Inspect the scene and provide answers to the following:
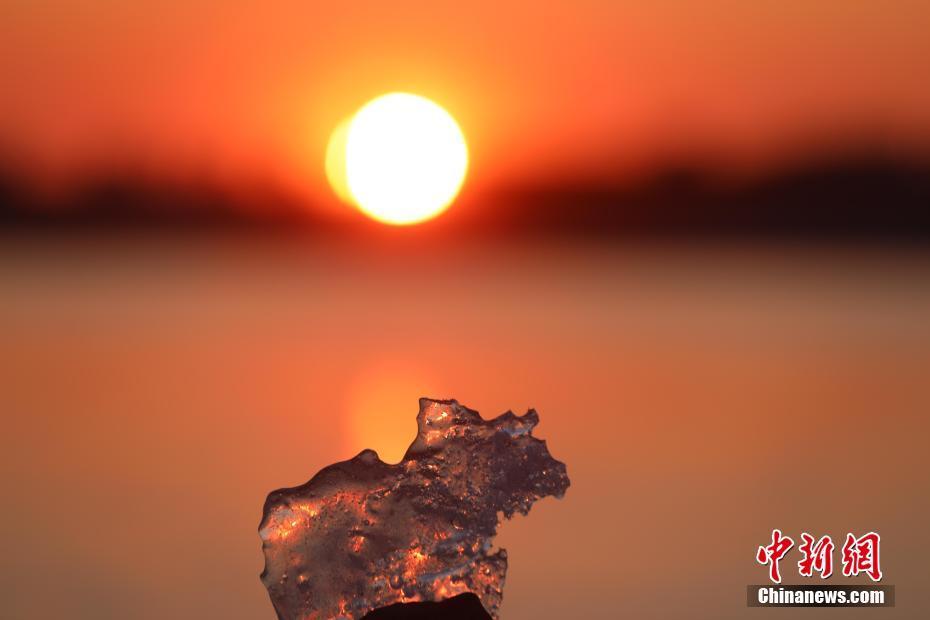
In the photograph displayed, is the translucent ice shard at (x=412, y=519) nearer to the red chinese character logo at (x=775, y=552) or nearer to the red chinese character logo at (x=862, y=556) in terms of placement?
the red chinese character logo at (x=775, y=552)

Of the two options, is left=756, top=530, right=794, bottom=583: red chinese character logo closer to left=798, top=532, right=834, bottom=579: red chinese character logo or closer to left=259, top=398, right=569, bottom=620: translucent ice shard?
left=798, top=532, right=834, bottom=579: red chinese character logo

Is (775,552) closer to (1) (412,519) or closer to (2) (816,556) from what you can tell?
(2) (816,556)

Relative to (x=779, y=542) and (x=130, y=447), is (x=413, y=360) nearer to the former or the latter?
(x=130, y=447)

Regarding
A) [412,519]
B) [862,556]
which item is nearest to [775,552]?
[862,556]

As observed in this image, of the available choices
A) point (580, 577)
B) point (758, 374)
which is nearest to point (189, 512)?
point (580, 577)

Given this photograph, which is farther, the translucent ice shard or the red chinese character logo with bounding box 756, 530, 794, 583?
the red chinese character logo with bounding box 756, 530, 794, 583

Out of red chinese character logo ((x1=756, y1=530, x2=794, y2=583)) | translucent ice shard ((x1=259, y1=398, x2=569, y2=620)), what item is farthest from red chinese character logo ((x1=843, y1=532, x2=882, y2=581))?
translucent ice shard ((x1=259, y1=398, x2=569, y2=620))

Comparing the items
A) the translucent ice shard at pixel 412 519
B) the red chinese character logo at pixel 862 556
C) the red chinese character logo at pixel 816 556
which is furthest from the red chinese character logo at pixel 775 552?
the translucent ice shard at pixel 412 519
